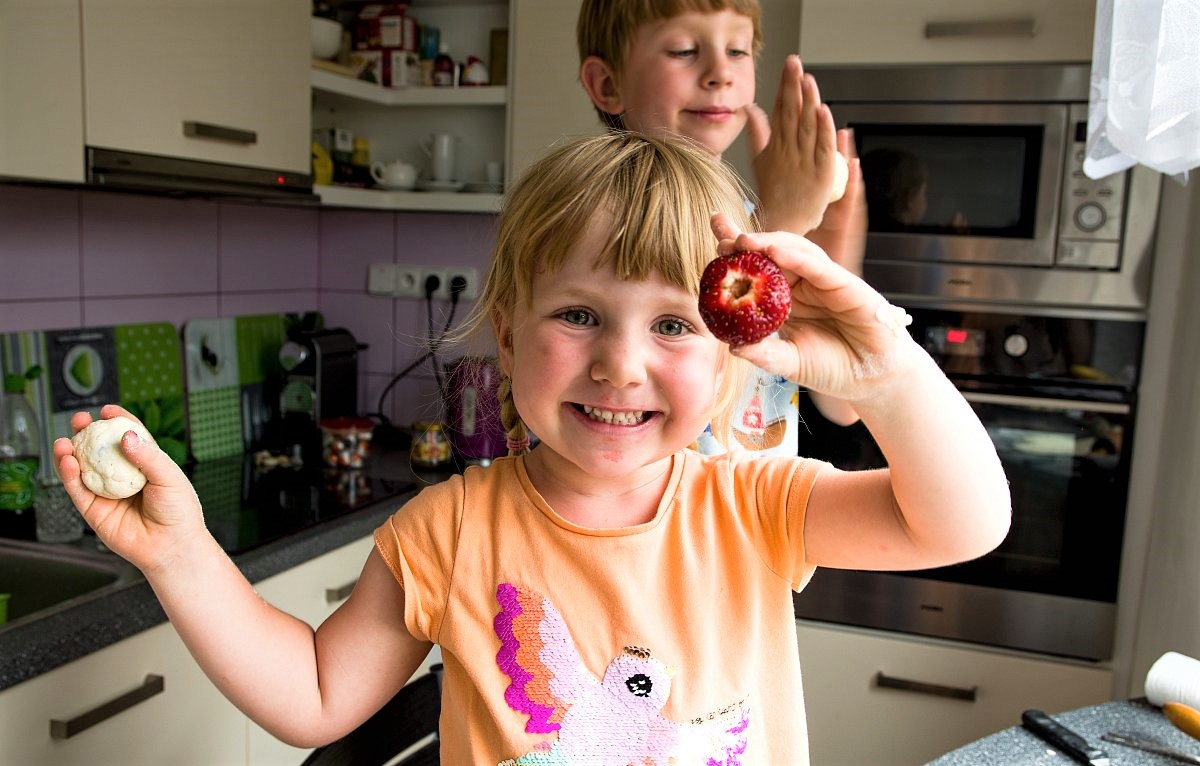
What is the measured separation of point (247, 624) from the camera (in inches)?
29.7

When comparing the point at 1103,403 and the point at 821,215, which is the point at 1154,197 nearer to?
the point at 1103,403

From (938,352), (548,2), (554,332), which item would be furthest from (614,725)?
(548,2)

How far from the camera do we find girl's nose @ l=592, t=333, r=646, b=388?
69cm

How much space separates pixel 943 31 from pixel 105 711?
5.93ft

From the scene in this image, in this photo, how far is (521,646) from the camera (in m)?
0.77

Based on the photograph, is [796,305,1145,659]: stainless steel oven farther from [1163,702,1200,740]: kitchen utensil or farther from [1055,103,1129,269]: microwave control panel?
[1163,702,1200,740]: kitchen utensil

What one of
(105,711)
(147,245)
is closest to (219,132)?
(147,245)

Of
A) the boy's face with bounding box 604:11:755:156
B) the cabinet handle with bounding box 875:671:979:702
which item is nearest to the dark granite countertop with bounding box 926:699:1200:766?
the boy's face with bounding box 604:11:755:156

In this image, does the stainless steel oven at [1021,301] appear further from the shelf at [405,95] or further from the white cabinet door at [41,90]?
the white cabinet door at [41,90]

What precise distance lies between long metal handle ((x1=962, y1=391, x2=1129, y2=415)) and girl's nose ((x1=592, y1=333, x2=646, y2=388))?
4.79ft

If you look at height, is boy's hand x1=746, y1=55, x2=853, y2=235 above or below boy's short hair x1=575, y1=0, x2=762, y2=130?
below

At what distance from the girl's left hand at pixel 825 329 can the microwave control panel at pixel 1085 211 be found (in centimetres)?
148

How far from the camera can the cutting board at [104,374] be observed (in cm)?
189

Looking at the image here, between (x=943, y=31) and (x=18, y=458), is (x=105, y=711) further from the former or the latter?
(x=943, y=31)
